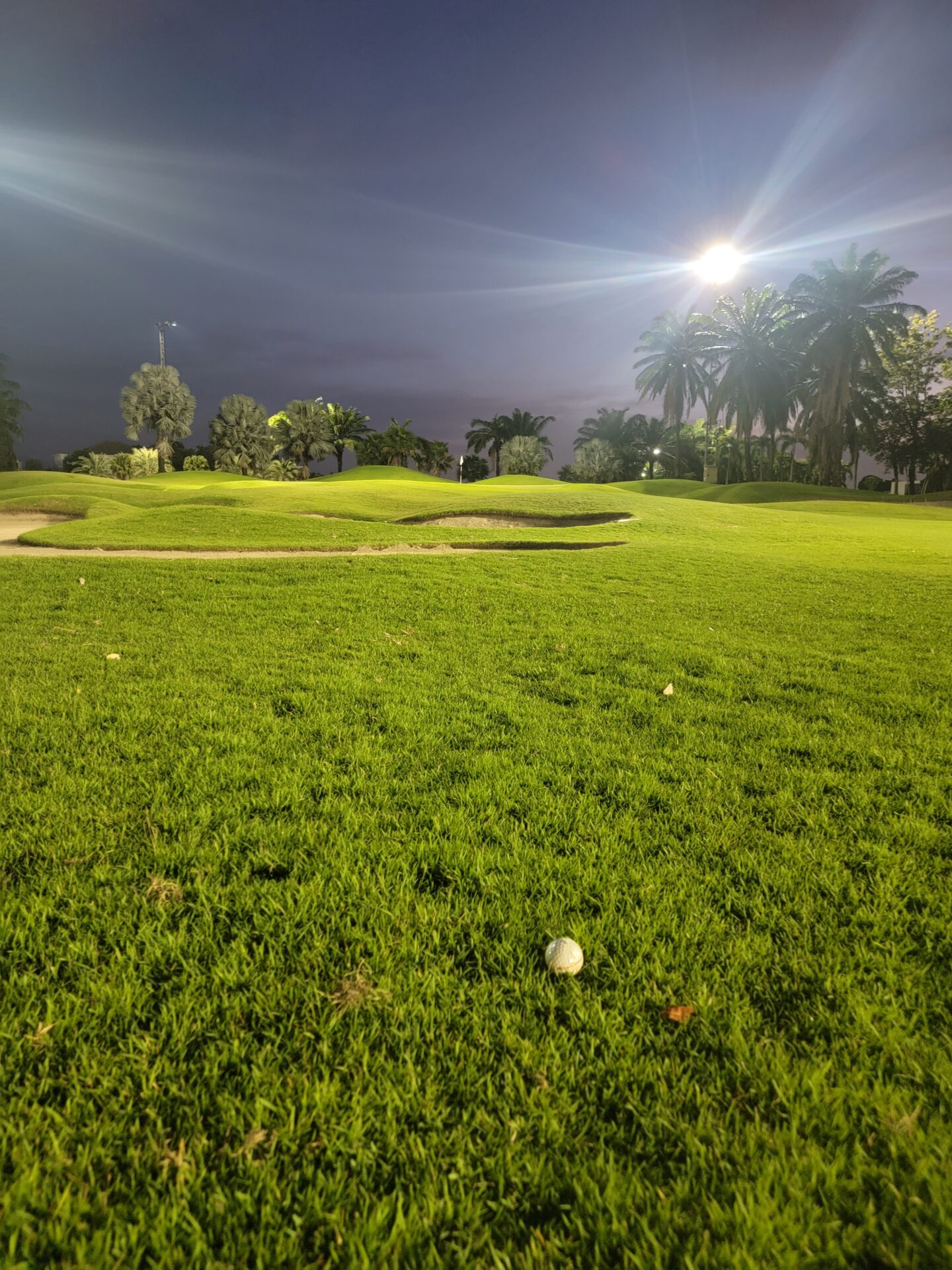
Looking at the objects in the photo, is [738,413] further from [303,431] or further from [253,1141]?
[253,1141]

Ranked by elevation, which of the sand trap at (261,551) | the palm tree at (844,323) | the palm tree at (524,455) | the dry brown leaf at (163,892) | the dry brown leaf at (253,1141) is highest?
the palm tree at (844,323)

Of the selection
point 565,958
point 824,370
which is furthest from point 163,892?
point 824,370

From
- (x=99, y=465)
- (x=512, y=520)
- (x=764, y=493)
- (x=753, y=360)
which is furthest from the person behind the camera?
(x=99, y=465)

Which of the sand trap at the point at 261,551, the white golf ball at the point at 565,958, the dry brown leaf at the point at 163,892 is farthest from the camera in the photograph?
the sand trap at the point at 261,551

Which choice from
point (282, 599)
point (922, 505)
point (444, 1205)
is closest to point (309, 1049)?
point (444, 1205)

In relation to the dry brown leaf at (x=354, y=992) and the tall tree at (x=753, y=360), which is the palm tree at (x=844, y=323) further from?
the dry brown leaf at (x=354, y=992)

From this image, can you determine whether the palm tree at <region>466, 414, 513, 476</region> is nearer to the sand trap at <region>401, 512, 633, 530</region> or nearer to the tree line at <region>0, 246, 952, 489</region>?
the tree line at <region>0, 246, 952, 489</region>

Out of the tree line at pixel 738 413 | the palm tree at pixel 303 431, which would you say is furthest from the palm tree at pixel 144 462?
the palm tree at pixel 303 431

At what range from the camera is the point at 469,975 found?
214 cm

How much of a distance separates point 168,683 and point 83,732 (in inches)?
39.8

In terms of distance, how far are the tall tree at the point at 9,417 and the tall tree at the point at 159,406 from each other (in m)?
11.7

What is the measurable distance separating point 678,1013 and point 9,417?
80.4 m

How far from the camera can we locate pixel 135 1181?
1.48m

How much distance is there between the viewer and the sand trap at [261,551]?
12570mm
